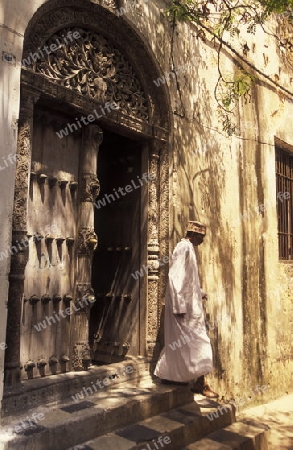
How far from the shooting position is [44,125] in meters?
3.66

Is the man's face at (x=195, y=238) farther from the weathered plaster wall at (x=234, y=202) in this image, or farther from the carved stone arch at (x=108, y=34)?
the carved stone arch at (x=108, y=34)

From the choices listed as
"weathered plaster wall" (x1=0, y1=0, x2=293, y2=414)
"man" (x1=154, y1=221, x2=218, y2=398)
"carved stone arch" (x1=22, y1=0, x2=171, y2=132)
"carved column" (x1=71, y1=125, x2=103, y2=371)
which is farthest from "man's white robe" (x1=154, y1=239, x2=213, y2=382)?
"carved stone arch" (x1=22, y1=0, x2=171, y2=132)

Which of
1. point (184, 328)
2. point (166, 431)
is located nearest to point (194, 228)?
point (184, 328)

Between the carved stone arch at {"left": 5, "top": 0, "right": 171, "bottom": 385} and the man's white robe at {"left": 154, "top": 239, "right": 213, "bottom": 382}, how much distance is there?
0.29m

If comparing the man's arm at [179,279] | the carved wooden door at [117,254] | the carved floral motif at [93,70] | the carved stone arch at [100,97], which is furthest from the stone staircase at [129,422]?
the carved floral motif at [93,70]

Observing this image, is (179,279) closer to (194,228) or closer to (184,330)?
(184,330)

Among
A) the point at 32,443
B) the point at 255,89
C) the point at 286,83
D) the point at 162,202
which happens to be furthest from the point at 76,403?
the point at 286,83

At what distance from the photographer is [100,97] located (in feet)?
12.7

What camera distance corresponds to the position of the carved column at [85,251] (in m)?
3.68

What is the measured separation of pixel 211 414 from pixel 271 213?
→ 3324 mm

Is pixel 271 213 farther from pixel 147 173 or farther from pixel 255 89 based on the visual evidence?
pixel 147 173

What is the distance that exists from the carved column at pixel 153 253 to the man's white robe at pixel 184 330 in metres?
0.23

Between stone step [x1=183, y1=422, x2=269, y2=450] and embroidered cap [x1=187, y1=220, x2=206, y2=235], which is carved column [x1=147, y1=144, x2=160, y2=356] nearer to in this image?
embroidered cap [x1=187, y1=220, x2=206, y2=235]

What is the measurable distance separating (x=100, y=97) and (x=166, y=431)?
2874 mm
